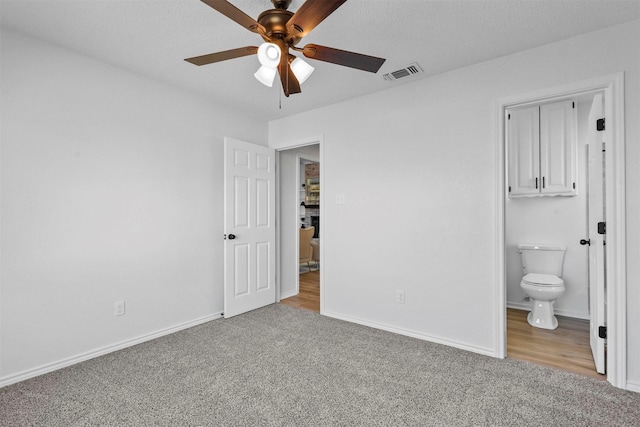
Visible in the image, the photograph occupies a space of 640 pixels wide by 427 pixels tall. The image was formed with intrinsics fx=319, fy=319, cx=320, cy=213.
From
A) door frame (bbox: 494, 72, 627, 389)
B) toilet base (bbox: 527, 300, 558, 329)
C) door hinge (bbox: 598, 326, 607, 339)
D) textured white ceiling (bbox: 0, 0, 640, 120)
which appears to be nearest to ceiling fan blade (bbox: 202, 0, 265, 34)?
textured white ceiling (bbox: 0, 0, 640, 120)

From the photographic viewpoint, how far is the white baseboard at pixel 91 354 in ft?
7.21

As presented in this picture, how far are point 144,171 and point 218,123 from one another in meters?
1.02

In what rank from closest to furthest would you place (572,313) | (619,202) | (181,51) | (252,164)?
1. (619,202)
2. (181,51)
3. (572,313)
4. (252,164)

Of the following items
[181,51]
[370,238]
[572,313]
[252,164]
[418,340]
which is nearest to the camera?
[181,51]

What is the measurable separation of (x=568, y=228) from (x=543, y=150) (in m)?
0.92

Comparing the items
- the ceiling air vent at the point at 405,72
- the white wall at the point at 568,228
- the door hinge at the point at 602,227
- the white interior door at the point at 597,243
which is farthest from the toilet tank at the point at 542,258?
the ceiling air vent at the point at 405,72

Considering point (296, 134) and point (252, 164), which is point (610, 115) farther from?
point (252, 164)

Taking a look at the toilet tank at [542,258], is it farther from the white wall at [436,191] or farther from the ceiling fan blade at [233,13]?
the ceiling fan blade at [233,13]

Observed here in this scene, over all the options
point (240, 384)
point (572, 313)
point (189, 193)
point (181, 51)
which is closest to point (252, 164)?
point (189, 193)

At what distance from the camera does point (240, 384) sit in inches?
85.3

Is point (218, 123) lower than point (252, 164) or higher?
higher

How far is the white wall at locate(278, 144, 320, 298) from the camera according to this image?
4.41 m

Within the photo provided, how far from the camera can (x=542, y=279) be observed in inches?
130

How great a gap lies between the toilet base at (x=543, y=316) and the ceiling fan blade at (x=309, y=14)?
3.42 metres
